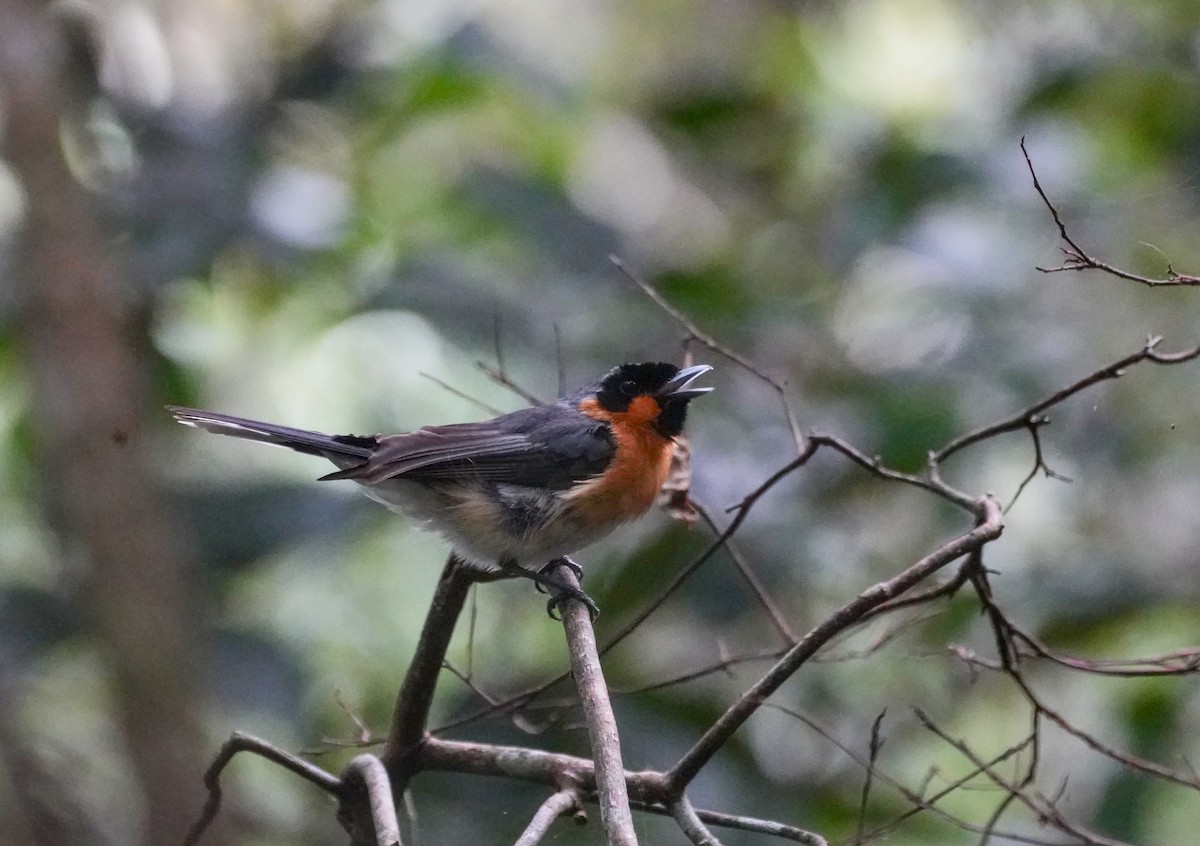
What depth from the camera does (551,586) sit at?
11.5 feet

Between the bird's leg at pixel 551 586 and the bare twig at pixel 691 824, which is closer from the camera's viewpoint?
the bare twig at pixel 691 824

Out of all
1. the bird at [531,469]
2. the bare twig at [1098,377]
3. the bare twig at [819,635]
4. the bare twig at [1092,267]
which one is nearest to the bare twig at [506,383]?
the bird at [531,469]

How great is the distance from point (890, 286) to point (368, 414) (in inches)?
86.8

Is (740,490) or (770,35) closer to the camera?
(740,490)

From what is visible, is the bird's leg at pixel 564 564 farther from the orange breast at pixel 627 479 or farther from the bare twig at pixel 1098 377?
the bare twig at pixel 1098 377

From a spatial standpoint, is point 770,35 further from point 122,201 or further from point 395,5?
point 122,201

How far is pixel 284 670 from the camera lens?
4.31 m

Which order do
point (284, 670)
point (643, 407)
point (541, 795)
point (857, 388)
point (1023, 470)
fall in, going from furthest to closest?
point (1023, 470) < point (857, 388) < point (284, 670) < point (643, 407) < point (541, 795)

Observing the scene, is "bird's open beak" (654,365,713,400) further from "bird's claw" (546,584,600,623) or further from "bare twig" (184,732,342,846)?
"bare twig" (184,732,342,846)

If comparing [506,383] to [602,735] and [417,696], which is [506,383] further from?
[602,735]

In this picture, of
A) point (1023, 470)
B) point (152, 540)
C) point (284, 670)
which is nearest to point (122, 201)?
point (152, 540)

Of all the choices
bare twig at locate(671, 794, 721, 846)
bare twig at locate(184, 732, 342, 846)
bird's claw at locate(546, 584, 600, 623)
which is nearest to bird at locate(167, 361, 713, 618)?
bird's claw at locate(546, 584, 600, 623)

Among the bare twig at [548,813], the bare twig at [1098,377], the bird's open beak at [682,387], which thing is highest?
the bird's open beak at [682,387]

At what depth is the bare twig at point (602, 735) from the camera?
79.3 inches
